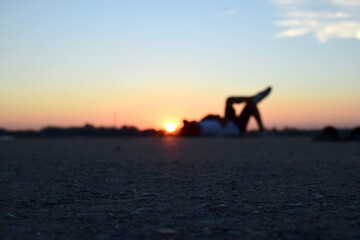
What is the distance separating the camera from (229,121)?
4.03 meters

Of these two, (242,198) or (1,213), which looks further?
(242,198)

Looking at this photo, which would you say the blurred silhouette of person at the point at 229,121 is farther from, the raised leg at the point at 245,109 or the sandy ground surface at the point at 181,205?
the sandy ground surface at the point at 181,205

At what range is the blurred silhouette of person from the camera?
392 cm

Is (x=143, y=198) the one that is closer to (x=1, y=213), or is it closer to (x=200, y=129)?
(x=1, y=213)

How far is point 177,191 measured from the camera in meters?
9.07

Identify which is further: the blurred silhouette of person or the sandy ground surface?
the sandy ground surface

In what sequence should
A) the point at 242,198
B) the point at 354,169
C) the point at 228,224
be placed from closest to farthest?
1. the point at 228,224
2. the point at 242,198
3. the point at 354,169

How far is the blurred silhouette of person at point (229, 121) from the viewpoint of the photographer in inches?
154

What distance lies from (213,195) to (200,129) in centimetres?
467

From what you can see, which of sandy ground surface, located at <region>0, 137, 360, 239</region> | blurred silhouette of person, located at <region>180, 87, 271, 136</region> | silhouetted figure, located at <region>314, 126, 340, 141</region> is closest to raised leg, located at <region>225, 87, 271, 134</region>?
blurred silhouette of person, located at <region>180, 87, 271, 136</region>

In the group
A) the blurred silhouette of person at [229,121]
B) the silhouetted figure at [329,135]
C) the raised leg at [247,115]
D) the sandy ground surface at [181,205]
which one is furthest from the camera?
the silhouetted figure at [329,135]

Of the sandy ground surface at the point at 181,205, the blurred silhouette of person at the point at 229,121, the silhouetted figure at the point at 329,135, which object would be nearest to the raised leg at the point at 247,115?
the blurred silhouette of person at the point at 229,121

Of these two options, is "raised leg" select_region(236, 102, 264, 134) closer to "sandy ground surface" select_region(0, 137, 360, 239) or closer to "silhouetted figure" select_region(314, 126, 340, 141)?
"sandy ground surface" select_region(0, 137, 360, 239)

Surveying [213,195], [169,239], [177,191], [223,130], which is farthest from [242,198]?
[223,130]
